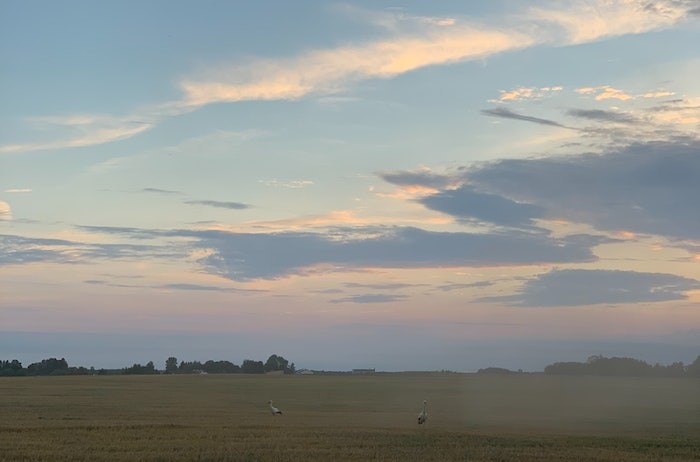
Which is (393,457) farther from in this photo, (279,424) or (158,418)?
(158,418)

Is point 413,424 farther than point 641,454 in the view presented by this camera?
Yes

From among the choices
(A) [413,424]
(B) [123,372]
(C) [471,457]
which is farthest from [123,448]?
(B) [123,372]

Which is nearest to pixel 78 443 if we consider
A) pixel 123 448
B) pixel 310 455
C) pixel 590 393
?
pixel 123 448

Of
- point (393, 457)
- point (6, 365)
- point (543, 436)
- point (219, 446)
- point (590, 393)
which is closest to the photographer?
point (393, 457)

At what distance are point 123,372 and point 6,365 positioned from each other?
26322mm

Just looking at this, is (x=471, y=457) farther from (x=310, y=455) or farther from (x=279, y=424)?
(x=279, y=424)

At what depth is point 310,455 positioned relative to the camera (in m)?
Result: 26.0

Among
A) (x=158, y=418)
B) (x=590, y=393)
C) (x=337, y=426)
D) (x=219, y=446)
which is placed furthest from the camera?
(x=590, y=393)

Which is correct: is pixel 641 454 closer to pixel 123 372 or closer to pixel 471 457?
pixel 471 457

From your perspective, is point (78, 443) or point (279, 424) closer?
point (78, 443)

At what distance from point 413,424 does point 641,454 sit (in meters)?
16.6

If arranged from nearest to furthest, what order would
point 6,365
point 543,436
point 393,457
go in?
point 393,457, point 543,436, point 6,365

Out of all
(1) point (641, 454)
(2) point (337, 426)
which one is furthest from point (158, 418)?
(1) point (641, 454)

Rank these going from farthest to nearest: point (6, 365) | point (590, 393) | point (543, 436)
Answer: point (6, 365) → point (590, 393) → point (543, 436)
